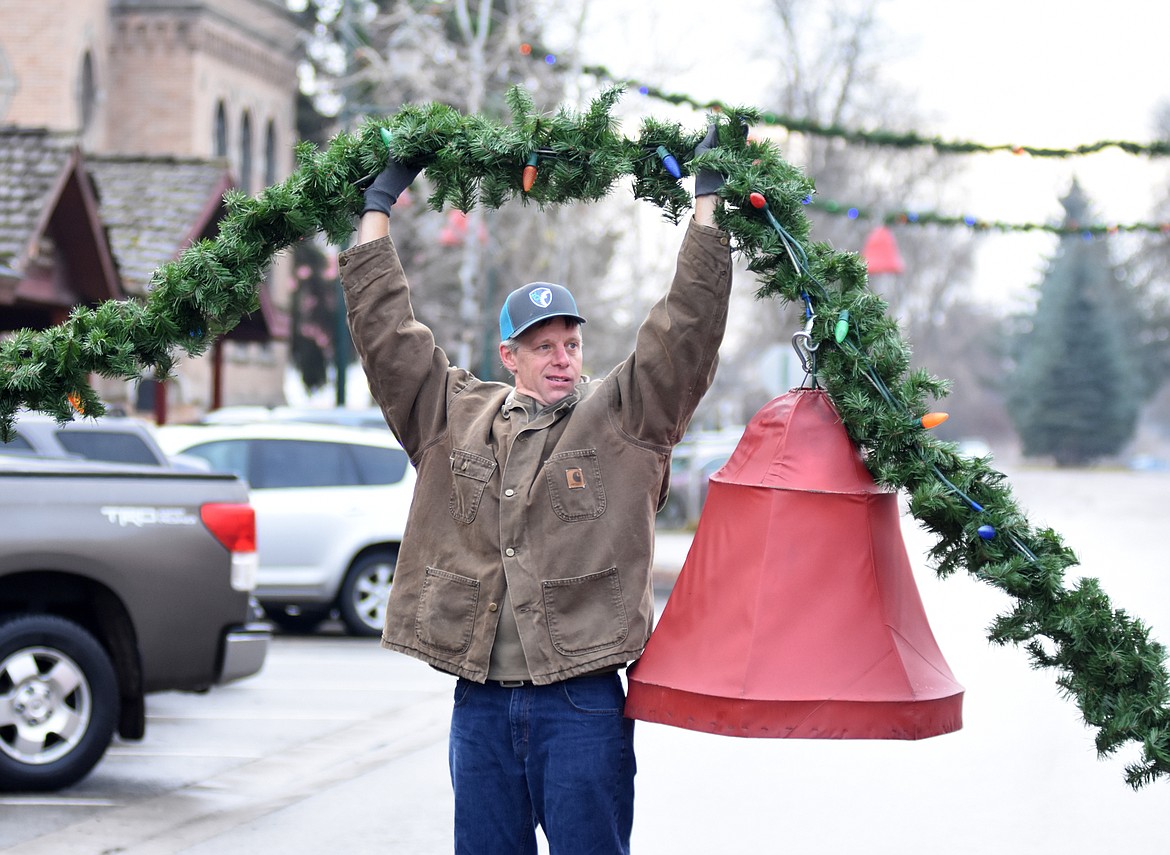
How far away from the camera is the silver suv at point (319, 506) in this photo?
1297cm

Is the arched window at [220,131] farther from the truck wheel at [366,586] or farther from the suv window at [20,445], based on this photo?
the suv window at [20,445]

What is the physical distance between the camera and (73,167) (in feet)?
47.9

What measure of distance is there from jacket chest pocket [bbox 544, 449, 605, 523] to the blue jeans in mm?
411

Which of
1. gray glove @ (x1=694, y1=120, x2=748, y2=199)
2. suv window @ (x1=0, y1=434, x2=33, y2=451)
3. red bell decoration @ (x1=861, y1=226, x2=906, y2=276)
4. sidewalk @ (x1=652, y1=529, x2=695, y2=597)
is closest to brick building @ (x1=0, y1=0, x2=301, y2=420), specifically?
suv window @ (x1=0, y1=434, x2=33, y2=451)

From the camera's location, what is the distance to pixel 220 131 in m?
35.5

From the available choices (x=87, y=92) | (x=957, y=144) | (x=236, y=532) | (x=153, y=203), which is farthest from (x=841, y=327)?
(x=87, y=92)

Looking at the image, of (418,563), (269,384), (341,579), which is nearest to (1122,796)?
(418,563)

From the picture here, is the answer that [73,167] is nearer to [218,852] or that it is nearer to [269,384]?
[218,852]

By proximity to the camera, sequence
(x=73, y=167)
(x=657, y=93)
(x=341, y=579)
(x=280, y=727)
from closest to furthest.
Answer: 1. (x=280, y=727)
2. (x=657, y=93)
3. (x=341, y=579)
4. (x=73, y=167)

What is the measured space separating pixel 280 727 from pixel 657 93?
5.17 metres

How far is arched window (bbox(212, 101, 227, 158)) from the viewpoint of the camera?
3516 cm

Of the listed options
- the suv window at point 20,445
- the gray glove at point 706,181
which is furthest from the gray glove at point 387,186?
the suv window at point 20,445

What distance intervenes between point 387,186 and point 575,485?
0.98 metres

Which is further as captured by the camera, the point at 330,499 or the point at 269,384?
the point at 269,384
